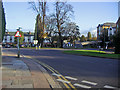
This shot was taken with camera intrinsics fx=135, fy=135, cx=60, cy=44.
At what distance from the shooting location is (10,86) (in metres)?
5.25

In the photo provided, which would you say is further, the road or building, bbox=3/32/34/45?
building, bbox=3/32/34/45

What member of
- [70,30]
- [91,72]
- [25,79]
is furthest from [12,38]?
[25,79]

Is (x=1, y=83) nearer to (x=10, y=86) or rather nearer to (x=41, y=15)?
(x=10, y=86)

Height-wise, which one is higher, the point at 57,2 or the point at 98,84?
the point at 57,2

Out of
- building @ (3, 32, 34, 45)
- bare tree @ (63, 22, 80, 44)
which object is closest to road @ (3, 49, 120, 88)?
bare tree @ (63, 22, 80, 44)

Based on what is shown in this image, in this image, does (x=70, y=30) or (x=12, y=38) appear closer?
(x=70, y=30)

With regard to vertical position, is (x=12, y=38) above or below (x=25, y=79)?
above

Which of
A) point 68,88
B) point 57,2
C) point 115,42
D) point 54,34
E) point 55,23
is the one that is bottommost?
point 68,88

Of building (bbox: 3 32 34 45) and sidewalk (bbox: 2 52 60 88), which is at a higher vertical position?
building (bbox: 3 32 34 45)

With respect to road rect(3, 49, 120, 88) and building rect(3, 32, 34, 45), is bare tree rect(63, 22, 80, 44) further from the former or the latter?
building rect(3, 32, 34, 45)

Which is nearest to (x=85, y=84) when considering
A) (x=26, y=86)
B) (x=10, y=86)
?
(x=26, y=86)

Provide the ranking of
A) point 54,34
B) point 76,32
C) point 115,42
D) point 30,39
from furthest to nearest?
1. point 30,39
2. point 76,32
3. point 54,34
4. point 115,42

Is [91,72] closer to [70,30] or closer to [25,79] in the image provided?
[25,79]

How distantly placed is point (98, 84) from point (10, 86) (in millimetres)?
3554
